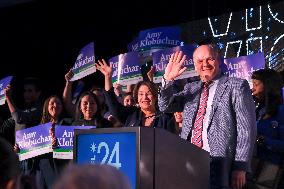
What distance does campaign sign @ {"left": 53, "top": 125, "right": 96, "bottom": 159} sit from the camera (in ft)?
16.6

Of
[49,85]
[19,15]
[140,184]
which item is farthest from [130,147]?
[19,15]

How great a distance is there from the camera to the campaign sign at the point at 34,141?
525cm

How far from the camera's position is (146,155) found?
89.3 inches

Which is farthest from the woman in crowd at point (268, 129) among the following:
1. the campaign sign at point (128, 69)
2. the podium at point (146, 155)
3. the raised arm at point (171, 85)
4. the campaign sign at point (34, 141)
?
the campaign sign at point (34, 141)

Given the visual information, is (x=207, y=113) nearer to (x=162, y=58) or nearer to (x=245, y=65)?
(x=245, y=65)

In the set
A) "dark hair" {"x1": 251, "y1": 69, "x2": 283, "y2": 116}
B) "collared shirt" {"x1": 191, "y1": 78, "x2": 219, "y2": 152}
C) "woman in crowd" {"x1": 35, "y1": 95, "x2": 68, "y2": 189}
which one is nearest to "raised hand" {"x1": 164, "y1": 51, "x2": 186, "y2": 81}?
"collared shirt" {"x1": 191, "y1": 78, "x2": 219, "y2": 152}

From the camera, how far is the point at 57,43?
8.42 meters

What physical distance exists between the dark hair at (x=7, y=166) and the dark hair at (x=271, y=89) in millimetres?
2576

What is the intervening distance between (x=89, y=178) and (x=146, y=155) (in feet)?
3.29

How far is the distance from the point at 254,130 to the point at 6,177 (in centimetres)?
182

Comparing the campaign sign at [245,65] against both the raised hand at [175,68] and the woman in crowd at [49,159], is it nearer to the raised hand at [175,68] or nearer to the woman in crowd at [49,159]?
the woman in crowd at [49,159]

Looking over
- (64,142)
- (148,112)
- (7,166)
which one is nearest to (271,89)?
(148,112)

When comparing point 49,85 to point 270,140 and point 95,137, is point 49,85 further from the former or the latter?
point 95,137

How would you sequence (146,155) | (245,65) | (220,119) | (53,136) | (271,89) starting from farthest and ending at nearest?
(53,136) → (245,65) → (271,89) → (220,119) → (146,155)
